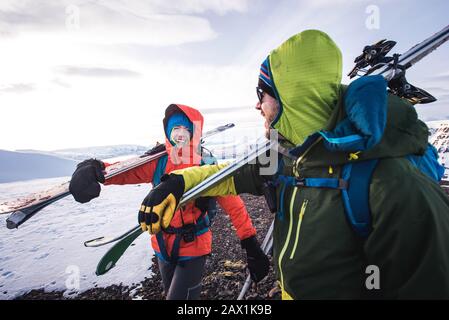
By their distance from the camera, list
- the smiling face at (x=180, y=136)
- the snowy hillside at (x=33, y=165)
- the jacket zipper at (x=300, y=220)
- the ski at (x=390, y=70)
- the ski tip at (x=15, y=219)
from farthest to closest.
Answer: the snowy hillside at (x=33, y=165)
the smiling face at (x=180, y=136)
the ski tip at (x=15, y=219)
the ski at (x=390, y=70)
the jacket zipper at (x=300, y=220)

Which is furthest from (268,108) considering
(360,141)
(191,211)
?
(191,211)

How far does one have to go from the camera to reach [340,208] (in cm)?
112

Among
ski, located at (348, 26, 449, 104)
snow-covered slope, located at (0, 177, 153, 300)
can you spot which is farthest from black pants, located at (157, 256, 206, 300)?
ski, located at (348, 26, 449, 104)

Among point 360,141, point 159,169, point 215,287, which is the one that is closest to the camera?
point 360,141

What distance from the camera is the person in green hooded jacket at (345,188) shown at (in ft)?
3.02

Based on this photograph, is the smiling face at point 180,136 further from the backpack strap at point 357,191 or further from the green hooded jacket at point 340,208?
the backpack strap at point 357,191

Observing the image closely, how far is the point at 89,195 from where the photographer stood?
2.66m

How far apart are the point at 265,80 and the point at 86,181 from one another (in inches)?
97.9

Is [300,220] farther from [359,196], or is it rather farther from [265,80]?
[265,80]

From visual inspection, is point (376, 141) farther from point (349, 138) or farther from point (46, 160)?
point (46, 160)

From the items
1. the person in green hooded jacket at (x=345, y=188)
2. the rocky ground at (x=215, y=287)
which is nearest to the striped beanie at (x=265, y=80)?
the person in green hooded jacket at (x=345, y=188)

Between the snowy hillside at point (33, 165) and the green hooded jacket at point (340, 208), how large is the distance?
34430 mm
